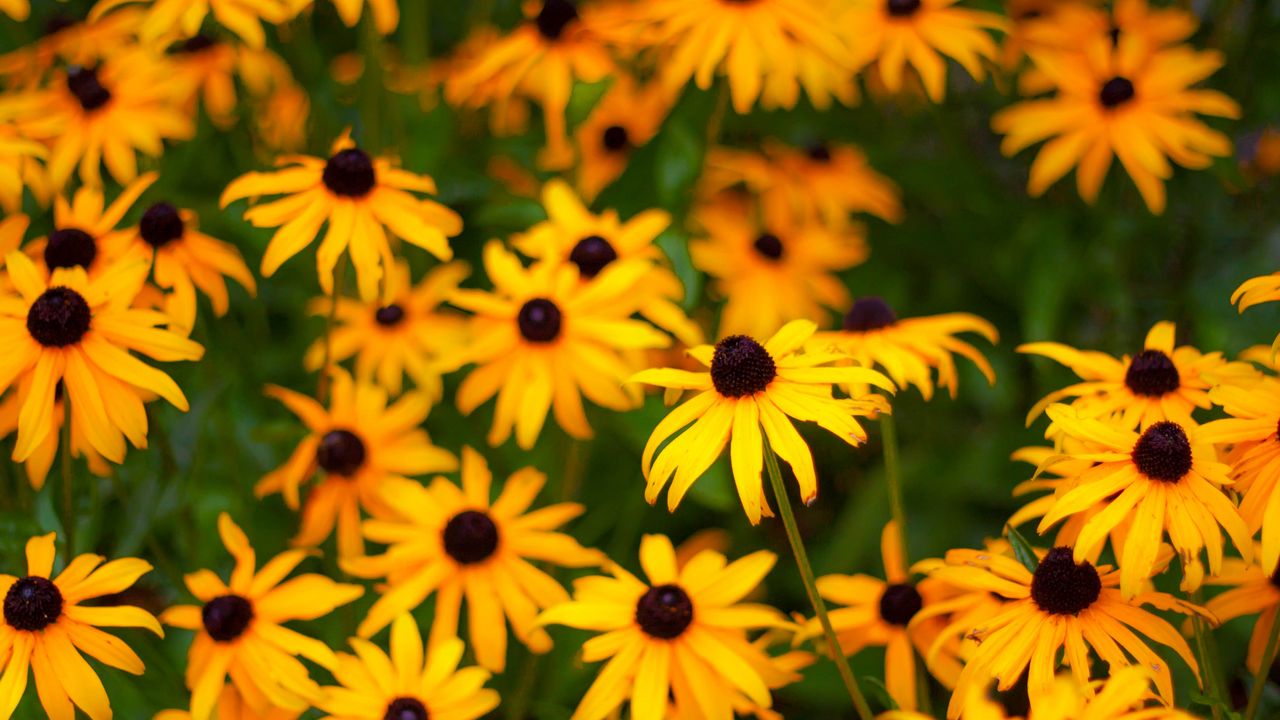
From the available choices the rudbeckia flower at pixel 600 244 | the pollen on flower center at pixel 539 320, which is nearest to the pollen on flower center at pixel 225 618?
the pollen on flower center at pixel 539 320

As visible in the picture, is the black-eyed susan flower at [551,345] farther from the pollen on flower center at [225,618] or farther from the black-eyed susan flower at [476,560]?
the pollen on flower center at [225,618]

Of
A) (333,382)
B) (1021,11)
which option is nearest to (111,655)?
(333,382)

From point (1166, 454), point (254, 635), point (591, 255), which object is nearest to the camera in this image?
point (1166, 454)

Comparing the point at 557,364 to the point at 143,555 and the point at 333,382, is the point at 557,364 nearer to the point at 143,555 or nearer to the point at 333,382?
the point at 333,382

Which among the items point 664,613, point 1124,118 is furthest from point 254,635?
point 1124,118

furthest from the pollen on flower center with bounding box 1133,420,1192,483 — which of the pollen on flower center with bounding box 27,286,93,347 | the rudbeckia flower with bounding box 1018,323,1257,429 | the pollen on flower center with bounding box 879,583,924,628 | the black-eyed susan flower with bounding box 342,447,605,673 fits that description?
the pollen on flower center with bounding box 27,286,93,347

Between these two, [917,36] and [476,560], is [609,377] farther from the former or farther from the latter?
[917,36]
